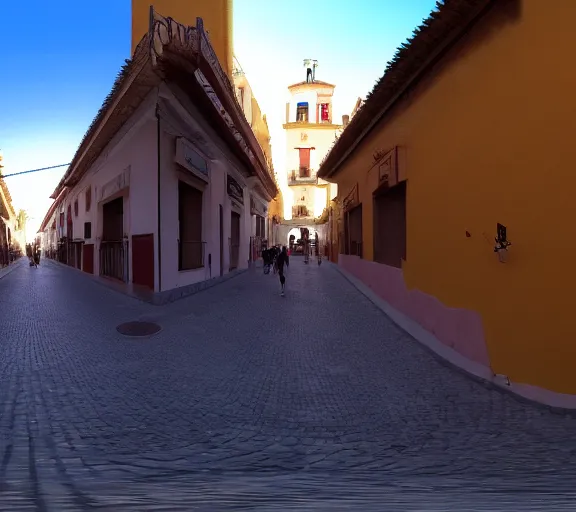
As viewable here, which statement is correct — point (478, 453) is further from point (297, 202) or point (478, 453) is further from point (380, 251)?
point (297, 202)

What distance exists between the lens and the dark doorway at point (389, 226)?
29.3ft

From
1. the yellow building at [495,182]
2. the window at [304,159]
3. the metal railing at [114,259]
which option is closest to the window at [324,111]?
the window at [304,159]

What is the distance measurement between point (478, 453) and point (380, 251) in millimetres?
8065

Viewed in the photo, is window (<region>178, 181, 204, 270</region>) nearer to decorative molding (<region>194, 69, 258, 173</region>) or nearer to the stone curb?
decorative molding (<region>194, 69, 258, 173</region>)

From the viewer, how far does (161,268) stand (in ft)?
28.5

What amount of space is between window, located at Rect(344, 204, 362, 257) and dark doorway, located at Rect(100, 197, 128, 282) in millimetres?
8148

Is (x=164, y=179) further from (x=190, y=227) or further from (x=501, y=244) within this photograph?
(x=501, y=244)

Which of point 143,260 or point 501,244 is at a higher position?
point 501,244

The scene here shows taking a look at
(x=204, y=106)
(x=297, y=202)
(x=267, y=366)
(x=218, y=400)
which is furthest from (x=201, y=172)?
(x=297, y=202)

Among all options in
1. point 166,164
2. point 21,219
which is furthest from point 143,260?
point 21,219

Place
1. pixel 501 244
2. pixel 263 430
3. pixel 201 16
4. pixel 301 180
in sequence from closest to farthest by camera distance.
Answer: pixel 263 430 → pixel 501 244 → pixel 201 16 → pixel 301 180

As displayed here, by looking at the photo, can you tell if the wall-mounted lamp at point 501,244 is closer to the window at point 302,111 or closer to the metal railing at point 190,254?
the metal railing at point 190,254

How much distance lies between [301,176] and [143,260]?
104 feet

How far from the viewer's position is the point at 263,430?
305 centimetres
